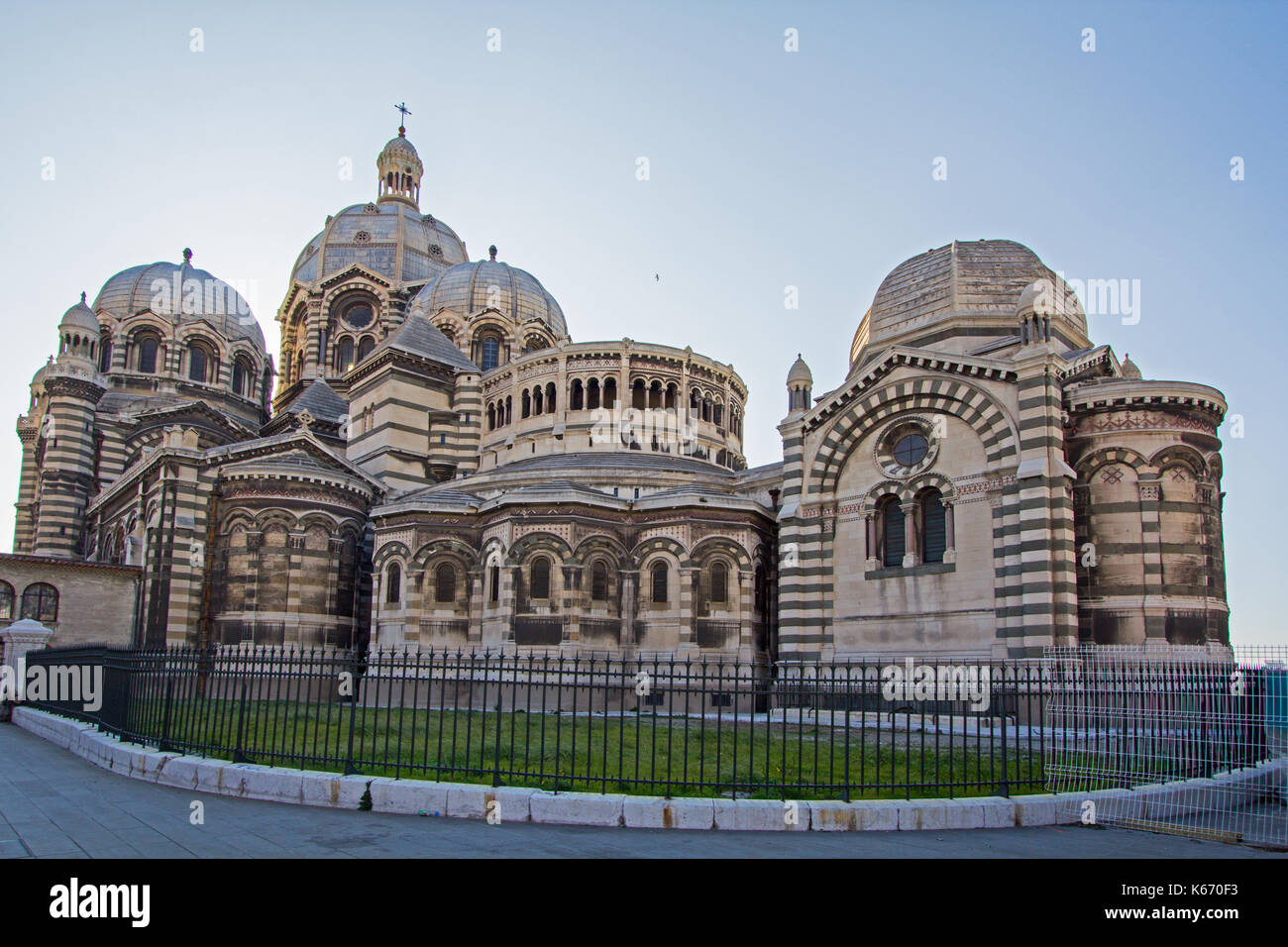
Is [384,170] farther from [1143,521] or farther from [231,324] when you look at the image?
[1143,521]

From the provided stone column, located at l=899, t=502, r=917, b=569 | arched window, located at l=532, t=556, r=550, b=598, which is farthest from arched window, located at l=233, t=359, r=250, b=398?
stone column, located at l=899, t=502, r=917, b=569

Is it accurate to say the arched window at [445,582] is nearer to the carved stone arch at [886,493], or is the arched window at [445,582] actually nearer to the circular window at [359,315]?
the carved stone arch at [886,493]

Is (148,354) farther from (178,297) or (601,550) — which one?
(601,550)

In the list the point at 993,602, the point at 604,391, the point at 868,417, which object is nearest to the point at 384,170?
the point at 604,391

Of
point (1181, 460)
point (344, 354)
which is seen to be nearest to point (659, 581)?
point (1181, 460)

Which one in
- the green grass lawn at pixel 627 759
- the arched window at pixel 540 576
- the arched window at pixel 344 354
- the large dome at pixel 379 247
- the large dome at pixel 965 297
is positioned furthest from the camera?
the large dome at pixel 379 247

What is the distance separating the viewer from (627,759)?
13.7m

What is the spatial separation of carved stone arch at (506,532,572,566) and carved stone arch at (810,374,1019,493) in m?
8.04

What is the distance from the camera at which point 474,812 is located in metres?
9.80

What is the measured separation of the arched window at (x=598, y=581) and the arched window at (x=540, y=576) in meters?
1.35

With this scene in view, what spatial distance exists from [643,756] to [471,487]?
20.6 metres

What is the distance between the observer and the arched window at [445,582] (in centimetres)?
3062

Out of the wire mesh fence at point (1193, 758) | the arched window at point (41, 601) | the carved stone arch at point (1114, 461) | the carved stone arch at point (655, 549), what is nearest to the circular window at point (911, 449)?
the carved stone arch at point (1114, 461)

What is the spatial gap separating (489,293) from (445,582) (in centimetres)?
2078
